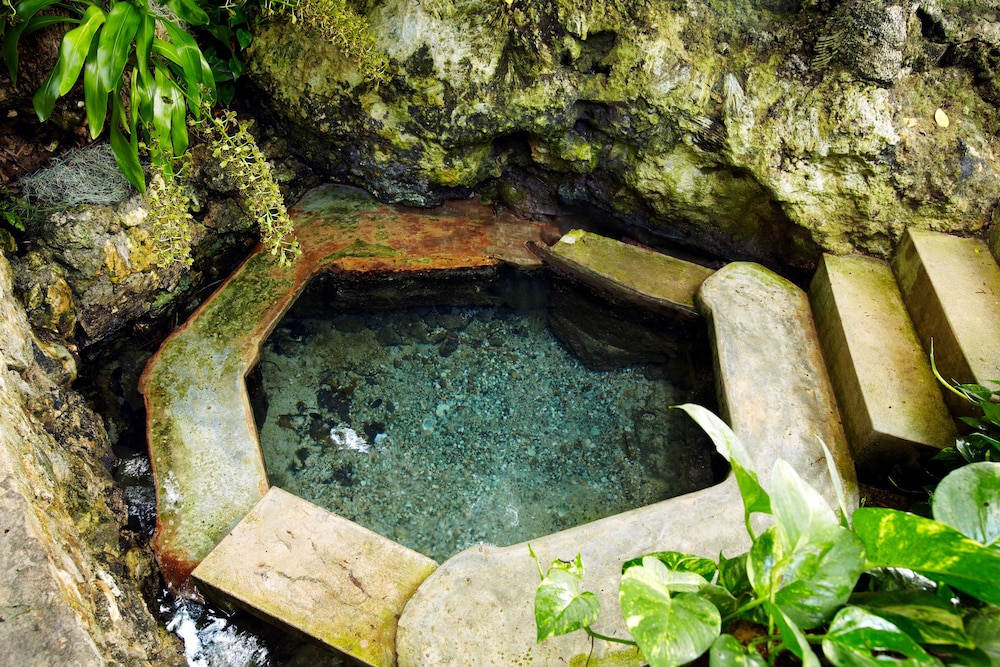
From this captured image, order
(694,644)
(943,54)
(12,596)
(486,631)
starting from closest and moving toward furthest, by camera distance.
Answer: (694,644), (12,596), (486,631), (943,54)

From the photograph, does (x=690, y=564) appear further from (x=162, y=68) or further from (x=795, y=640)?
(x=162, y=68)

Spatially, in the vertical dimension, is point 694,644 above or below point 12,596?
above

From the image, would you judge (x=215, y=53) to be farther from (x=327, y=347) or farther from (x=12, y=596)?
(x=12, y=596)

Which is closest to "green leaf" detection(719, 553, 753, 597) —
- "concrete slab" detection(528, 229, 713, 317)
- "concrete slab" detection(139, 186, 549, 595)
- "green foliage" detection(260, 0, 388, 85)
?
"concrete slab" detection(139, 186, 549, 595)

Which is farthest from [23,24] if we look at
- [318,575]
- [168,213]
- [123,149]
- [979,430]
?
[979,430]

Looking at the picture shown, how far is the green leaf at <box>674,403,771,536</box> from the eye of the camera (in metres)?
1.29

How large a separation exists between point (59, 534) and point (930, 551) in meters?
2.18

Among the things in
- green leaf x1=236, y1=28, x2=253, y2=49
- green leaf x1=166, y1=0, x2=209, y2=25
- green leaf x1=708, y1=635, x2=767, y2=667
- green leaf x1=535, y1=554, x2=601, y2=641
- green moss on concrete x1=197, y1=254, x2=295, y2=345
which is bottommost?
green moss on concrete x1=197, y1=254, x2=295, y2=345

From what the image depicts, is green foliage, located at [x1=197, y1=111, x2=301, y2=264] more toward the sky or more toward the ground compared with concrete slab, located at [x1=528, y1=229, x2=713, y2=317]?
more toward the sky

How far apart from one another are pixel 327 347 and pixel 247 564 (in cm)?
132

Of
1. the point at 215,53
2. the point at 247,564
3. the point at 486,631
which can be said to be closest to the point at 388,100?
the point at 215,53

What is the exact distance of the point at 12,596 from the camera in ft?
5.26

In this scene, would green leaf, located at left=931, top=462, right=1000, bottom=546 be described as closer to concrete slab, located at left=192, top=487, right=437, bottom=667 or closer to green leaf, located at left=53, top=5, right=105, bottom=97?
concrete slab, located at left=192, top=487, right=437, bottom=667

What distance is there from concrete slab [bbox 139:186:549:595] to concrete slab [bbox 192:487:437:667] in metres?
0.18
